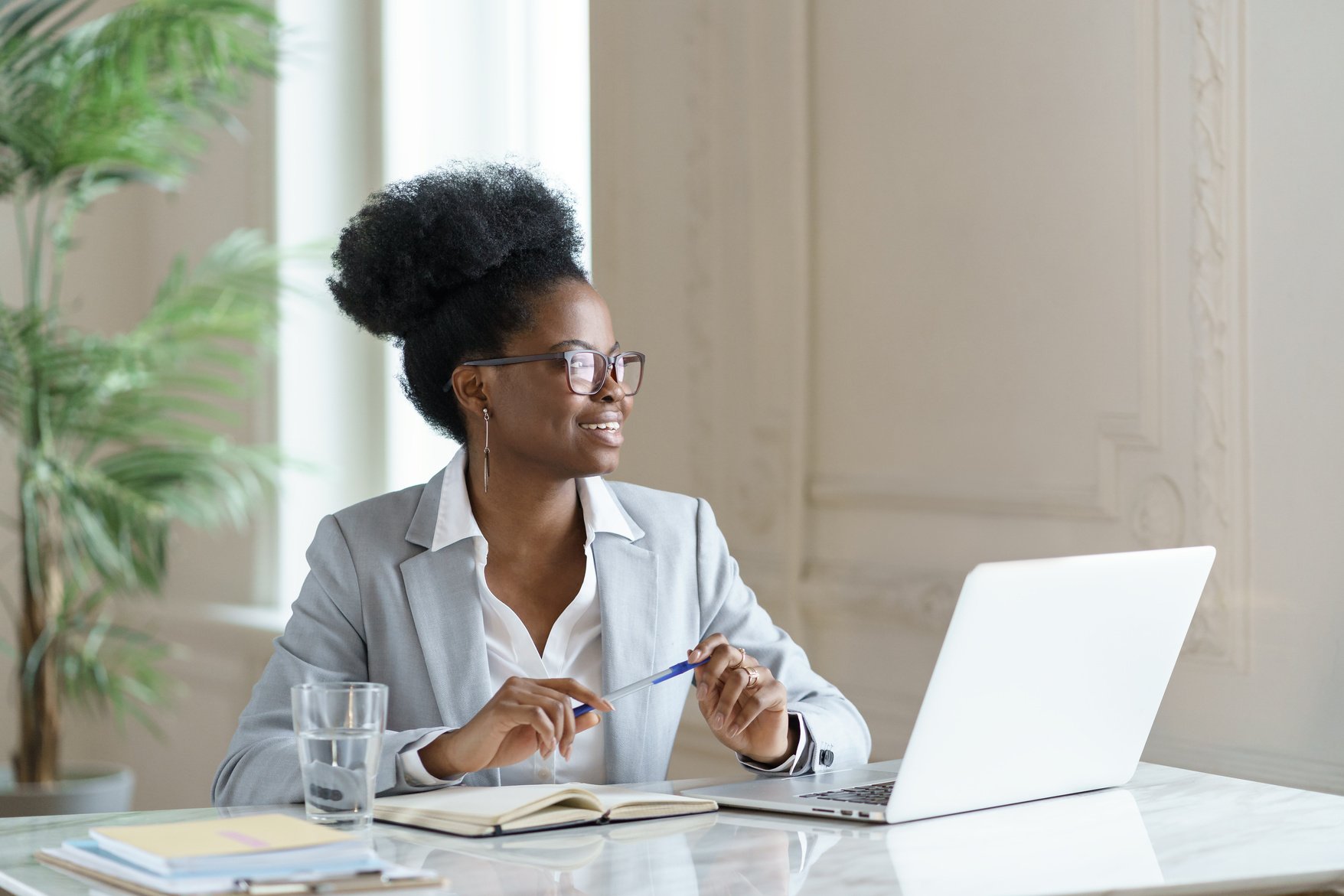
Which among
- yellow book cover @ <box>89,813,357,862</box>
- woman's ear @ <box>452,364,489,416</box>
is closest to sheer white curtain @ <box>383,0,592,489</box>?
woman's ear @ <box>452,364,489,416</box>

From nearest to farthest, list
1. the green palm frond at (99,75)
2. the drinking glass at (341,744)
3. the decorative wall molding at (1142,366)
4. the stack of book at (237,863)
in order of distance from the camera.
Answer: the stack of book at (237,863), the drinking glass at (341,744), the decorative wall molding at (1142,366), the green palm frond at (99,75)

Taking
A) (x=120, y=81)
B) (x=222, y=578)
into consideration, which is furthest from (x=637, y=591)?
(x=222, y=578)

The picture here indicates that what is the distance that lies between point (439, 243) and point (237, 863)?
1.00m

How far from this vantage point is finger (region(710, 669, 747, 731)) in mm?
1621

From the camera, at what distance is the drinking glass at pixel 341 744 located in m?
1.40

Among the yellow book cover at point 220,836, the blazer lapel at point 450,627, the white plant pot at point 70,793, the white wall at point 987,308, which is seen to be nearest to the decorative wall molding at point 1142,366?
the white wall at point 987,308

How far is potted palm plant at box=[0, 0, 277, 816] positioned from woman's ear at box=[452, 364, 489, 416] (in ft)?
6.57

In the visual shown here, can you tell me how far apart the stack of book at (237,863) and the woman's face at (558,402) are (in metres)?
0.73

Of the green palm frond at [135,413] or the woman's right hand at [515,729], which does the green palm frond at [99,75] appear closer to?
the green palm frond at [135,413]

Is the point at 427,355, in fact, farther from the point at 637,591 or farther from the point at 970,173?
the point at 970,173

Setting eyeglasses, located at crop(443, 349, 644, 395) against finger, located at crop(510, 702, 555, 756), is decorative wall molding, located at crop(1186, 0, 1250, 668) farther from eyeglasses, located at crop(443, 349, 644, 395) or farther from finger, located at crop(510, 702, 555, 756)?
finger, located at crop(510, 702, 555, 756)

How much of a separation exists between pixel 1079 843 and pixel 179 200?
14.2 feet

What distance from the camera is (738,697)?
1638mm

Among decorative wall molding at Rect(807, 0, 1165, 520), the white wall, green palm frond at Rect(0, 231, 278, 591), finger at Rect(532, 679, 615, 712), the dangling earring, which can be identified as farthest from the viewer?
green palm frond at Rect(0, 231, 278, 591)
